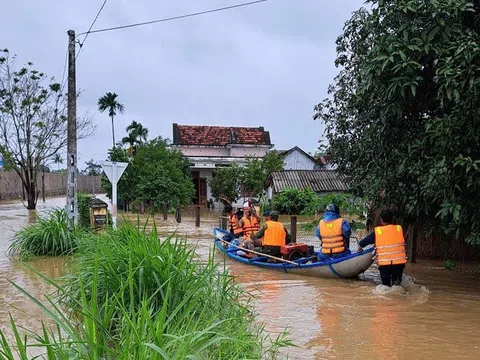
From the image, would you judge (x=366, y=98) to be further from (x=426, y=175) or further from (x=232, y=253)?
(x=232, y=253)

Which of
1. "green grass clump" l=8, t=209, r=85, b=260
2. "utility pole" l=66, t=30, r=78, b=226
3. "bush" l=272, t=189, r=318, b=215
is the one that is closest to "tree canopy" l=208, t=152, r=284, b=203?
"bush" l=272, t=189, r=318, b=215

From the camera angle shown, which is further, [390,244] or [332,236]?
[332,236]

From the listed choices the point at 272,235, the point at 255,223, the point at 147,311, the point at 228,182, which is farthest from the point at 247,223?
the point at 228,182

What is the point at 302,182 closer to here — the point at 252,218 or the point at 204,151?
the point at 204,151

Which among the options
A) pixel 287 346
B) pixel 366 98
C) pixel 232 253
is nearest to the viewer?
pixel 287 346

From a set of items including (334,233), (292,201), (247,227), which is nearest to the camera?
(334,233)

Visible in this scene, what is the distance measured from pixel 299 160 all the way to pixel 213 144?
6.68m

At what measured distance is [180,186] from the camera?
1212 inches

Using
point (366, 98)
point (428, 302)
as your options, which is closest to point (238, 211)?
point (366, 98)

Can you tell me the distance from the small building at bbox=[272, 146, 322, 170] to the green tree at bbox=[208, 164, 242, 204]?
851cm

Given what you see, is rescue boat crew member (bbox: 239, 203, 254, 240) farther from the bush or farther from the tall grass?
the bush

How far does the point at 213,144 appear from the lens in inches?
1567

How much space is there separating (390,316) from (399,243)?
65.2 inches

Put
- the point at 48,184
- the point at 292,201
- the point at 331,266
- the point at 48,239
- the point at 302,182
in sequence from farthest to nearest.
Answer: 1. the point at 48,184
2. the point at 302,182
3. the point at 292,201
4. the point at 48,239
5. the point at 331,266
